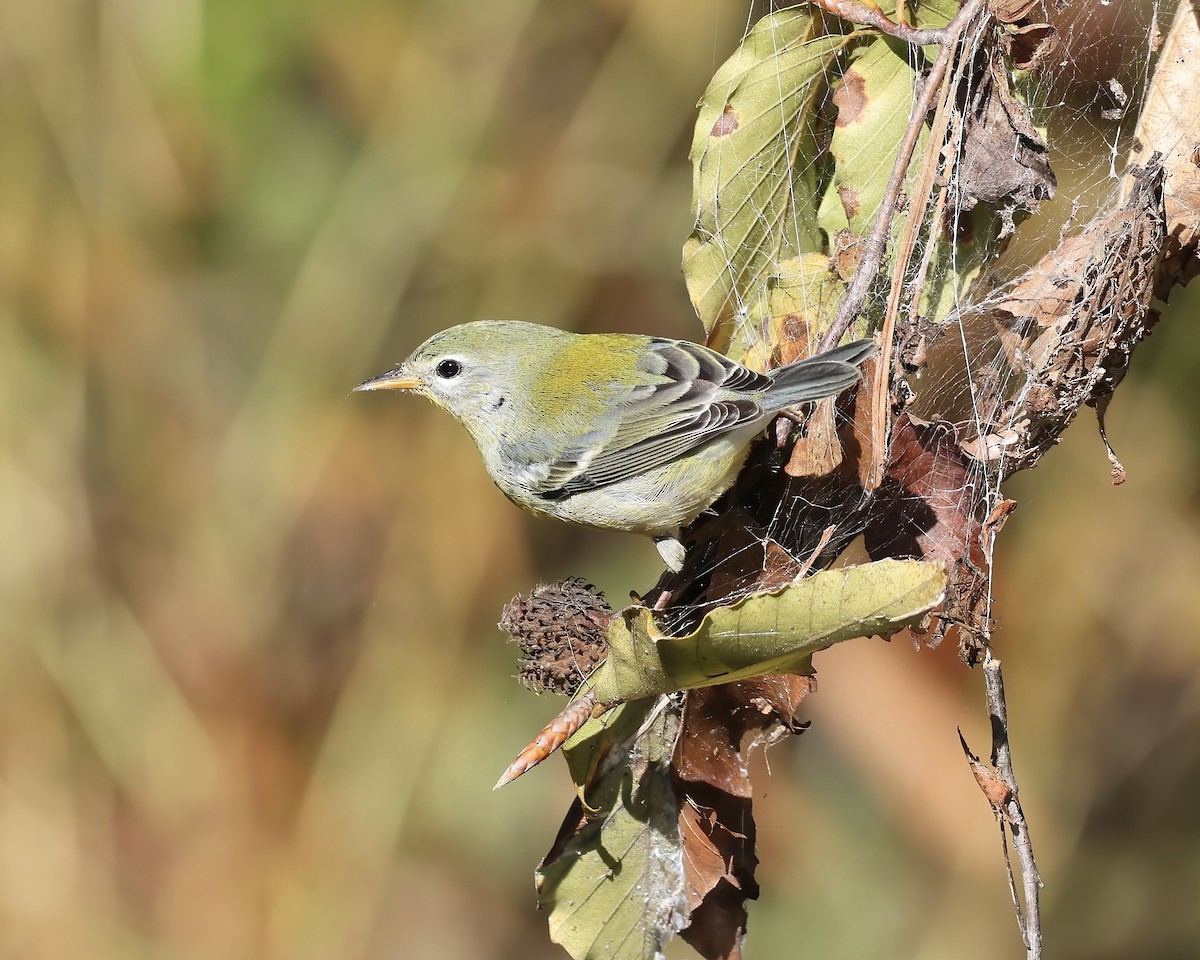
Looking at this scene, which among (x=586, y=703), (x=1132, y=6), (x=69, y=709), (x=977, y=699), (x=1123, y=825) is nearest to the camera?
(x=586, y=703)

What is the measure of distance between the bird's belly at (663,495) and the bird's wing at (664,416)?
1.0 inches

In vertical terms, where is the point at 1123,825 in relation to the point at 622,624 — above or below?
below

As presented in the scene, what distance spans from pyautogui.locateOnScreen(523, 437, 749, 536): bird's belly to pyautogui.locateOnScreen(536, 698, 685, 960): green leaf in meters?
0.77

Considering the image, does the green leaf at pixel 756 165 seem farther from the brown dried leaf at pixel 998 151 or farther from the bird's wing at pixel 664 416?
the brown dried leaf at pixel 998 151

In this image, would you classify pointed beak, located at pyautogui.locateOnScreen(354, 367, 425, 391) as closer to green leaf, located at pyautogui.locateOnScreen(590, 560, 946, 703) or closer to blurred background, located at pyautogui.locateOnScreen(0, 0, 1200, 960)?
blurred background, located at pyautogui.locateOnScreen(0, 0, 1200, 960)

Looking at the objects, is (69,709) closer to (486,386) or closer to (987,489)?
(486,386)

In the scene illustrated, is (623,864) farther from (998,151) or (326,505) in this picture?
(326,505)

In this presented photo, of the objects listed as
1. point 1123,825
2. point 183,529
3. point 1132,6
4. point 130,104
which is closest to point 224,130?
point 130,104

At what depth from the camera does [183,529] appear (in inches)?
190

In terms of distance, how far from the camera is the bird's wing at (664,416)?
8.73ft

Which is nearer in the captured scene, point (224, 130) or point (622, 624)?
point (622, 624)

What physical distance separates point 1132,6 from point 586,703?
2113 millimetres

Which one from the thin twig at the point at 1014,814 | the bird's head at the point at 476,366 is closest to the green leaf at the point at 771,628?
the thin twig at the point at 1014,814

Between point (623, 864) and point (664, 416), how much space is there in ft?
4.10
